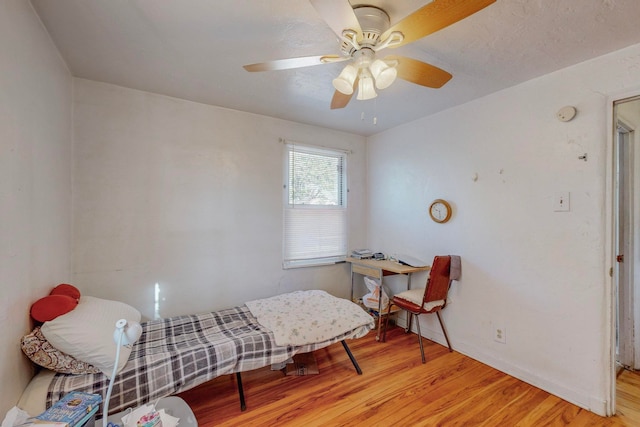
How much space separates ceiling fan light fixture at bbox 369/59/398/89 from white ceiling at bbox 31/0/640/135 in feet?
0.91

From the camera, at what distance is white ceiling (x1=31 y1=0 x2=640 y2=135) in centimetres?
141

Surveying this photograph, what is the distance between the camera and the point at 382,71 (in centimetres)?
137

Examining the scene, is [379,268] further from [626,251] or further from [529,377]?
[626,251]

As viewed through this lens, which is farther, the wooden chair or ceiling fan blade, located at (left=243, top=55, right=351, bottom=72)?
the wooden chair

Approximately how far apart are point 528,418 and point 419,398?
0.66m

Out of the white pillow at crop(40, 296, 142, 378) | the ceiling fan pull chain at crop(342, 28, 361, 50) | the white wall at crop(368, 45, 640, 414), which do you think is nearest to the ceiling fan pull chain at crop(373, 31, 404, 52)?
the ceiling fan pull chain at crop(342, 28, 361, 50)

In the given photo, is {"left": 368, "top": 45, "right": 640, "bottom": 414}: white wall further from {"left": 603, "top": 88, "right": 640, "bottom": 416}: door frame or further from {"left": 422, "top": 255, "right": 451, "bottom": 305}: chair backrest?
{"left": 422, "top": 255, "right": 451, "bottom": 305}: chair backrest

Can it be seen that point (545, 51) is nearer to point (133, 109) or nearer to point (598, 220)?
point (598, 220)

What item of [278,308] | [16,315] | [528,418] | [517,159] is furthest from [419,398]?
[16,315]

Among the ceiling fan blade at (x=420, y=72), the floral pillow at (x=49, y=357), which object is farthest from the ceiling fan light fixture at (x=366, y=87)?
the floral pillow at (x=49, y=357)

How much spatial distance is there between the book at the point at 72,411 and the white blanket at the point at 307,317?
1.07 meters

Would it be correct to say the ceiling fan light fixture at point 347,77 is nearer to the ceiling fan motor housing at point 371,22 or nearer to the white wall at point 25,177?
the ceiling fan motor housing at point 371,22

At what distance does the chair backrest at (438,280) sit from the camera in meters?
2.48

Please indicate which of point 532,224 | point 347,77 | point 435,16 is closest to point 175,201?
point 347,77
